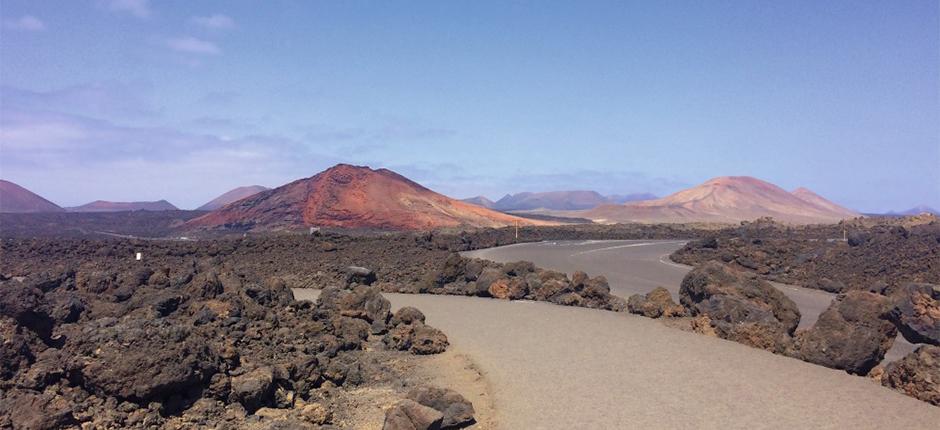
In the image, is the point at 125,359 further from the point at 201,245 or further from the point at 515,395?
the point at 201,245

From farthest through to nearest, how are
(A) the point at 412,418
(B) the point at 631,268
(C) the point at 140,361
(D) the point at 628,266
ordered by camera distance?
(D) the point at 628,266
(B) the point at 631,268
(C) the point at 140,361
(A) the point at 412,418

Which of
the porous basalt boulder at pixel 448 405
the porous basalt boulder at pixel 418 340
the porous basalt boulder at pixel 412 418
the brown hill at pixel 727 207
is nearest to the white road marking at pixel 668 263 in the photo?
the porous basalt boulder at pixel 418 340

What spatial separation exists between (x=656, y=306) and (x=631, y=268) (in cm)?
1118

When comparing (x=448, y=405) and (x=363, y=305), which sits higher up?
(x=363, y=305)

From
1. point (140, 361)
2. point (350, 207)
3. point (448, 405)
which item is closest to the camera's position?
point (140, 361)

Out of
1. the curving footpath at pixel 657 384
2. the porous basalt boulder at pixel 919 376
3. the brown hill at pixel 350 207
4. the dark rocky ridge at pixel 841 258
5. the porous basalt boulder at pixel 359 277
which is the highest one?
the brown hill at pixel 350 207

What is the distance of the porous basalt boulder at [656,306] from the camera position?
1292 cm

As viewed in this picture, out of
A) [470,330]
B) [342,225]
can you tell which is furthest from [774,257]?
[342,225]

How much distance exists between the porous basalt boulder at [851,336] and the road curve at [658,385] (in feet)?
0.91

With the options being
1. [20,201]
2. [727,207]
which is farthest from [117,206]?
[727,207]

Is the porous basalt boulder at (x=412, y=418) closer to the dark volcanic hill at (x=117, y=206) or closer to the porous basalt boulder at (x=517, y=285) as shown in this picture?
the porous basalt boulder at (x=517, y=285)

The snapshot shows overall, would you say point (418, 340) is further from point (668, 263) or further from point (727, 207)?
point (727, 207)

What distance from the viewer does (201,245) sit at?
87.4ft

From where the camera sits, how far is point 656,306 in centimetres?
1307
